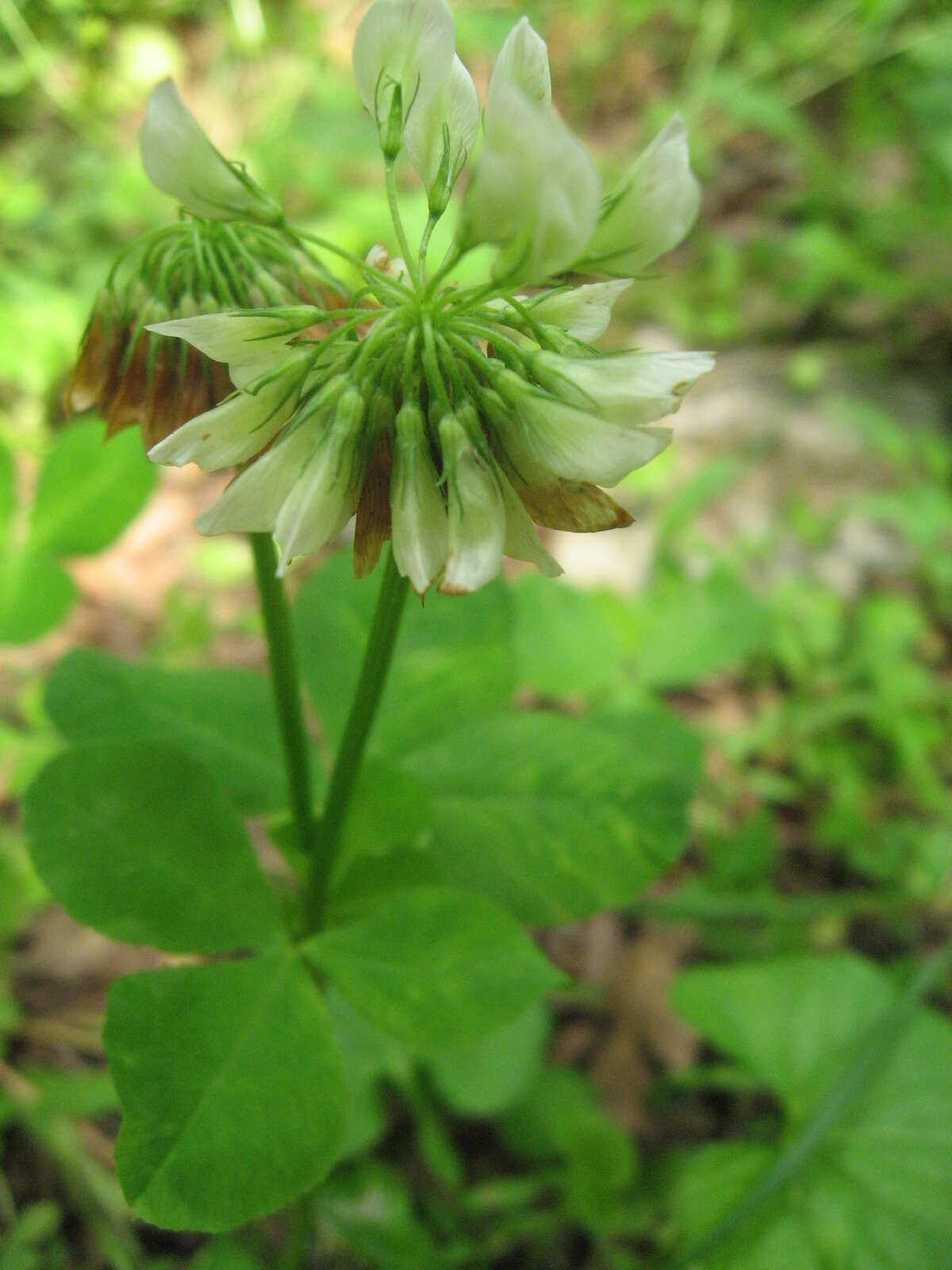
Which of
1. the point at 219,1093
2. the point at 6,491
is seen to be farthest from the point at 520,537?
the point at 6,491

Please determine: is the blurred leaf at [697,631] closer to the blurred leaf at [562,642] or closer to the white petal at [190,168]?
the blurred leaf at [562,642]

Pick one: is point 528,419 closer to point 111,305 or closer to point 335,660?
point 111,305

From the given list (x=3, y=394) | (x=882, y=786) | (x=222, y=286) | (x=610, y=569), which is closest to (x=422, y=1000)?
(x=222, y=286)

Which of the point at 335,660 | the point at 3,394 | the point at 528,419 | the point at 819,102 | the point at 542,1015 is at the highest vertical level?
the point at 819,102

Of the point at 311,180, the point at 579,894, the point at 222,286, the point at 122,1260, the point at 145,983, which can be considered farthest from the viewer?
the point at 311,180

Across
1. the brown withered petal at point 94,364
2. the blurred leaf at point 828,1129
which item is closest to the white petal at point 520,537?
the brown withered petal at point 94,364

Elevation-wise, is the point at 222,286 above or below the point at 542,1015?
above

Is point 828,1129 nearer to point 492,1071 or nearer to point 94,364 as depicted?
point 492,1071
